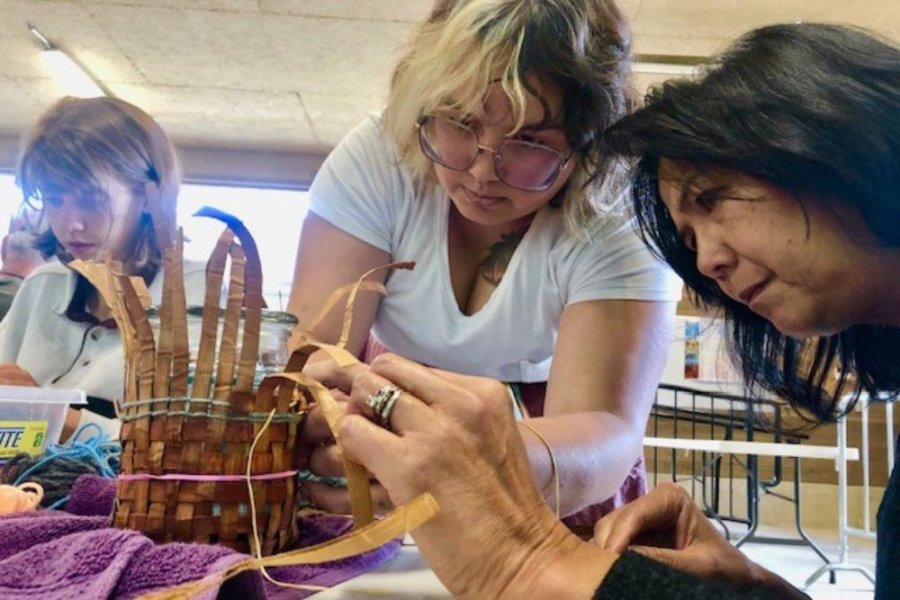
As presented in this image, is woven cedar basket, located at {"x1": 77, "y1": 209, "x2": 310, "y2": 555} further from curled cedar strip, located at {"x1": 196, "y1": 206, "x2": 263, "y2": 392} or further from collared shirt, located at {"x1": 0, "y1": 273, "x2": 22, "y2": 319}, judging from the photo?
collared shirt, located at {"x1": 0, "y1": 273, "x2": 22, "y2": 319}

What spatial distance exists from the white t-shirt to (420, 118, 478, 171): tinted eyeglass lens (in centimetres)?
10

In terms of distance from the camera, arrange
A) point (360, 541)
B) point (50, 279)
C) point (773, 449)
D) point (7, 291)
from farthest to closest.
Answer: point (773, 449)
point (7, 291)
point (50, 279)
point (360, 541)

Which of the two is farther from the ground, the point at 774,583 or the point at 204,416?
the point at 204,416

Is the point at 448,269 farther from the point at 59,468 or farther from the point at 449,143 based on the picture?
the point at 59,468

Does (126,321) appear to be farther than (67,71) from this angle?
No

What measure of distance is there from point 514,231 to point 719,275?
28 centimetres

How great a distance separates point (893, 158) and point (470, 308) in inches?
19.2

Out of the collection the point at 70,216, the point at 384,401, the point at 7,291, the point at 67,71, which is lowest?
the point at 384,401

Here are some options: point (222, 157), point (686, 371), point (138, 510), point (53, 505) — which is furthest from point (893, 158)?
point (222, 157)

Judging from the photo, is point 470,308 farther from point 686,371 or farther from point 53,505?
point 686,371

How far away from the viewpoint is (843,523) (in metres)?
2.95

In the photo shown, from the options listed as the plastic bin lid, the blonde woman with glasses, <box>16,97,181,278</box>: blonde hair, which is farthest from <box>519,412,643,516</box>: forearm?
<box>16,97,181,278</box>: blonde hair

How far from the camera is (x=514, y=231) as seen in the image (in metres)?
1.02

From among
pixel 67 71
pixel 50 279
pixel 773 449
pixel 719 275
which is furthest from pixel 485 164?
pixel 67 71
